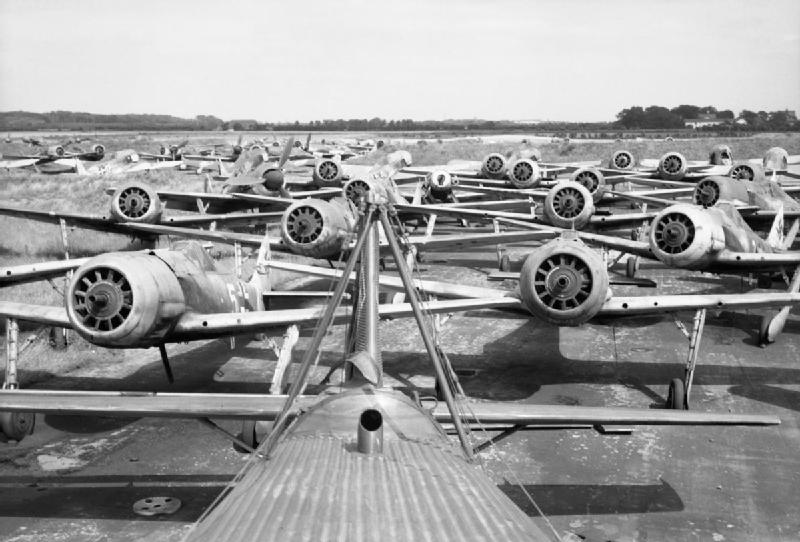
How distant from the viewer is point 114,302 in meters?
11.3

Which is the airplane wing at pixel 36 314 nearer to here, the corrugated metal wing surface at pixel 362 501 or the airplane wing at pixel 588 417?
the airplane wing at pixel 588 417

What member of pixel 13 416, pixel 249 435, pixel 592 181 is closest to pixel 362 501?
pixel 249 435

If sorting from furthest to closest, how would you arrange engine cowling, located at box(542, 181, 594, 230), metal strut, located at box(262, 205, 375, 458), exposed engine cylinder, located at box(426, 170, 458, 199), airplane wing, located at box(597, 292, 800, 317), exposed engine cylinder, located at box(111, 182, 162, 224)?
1. exposed engine cylinder, located at box(426, 170, 458, 199)
2. engine cowling, located at box(542, 181, 594, 230)
3. exposed engine cylinder, located at box(111, 182, 162, 224)
4. airplane wing, located at box(597, 292, 800, 317)
5. metal strut, located at box(262, 205, 375, 458)

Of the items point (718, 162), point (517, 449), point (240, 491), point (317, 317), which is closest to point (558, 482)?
point (517, 449)

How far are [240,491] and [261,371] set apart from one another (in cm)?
1126

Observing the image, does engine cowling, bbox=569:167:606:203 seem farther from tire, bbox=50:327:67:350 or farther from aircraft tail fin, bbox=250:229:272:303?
tire, bbox=50:327:67:350

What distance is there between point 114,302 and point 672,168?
38.5 meters

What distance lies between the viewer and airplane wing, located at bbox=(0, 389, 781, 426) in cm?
823

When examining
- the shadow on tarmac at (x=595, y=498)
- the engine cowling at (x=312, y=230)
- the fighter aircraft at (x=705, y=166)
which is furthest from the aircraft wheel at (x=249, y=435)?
the fighter aircraft at (x=705, y=166)

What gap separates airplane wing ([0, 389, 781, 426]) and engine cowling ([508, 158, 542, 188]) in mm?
29465

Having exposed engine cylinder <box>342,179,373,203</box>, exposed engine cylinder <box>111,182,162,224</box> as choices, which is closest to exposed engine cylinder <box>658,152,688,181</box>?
exposed engine cylinder <box>342,179,373,203</box>

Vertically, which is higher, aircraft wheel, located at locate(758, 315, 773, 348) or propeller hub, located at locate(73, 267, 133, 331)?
propeller hub, located at locate(73, 267, 133, 331)

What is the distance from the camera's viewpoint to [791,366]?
15961 millimetres

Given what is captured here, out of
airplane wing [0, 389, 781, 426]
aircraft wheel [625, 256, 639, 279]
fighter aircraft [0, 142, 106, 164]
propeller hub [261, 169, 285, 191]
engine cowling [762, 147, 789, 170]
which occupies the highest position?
engine cowling [762, 147, 789, 170]
